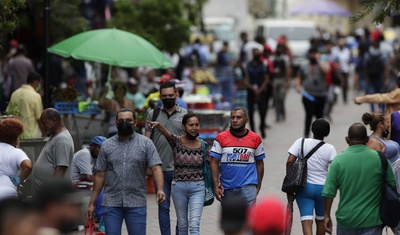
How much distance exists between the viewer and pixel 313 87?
19734 mm

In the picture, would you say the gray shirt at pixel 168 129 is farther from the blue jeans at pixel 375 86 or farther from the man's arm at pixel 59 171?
the blue jeans at pixel 375 86

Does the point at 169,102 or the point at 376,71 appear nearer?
the point at 169,102

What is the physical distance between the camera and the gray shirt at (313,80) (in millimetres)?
19750

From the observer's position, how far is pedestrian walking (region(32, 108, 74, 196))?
1054 centimetres

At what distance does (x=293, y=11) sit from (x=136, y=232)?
3915cm

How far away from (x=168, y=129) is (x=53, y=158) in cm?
138

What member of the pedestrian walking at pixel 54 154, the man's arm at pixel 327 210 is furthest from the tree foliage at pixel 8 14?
the man's arm at pixel 327 210

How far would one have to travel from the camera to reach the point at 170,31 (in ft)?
81.9

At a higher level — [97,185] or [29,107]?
[29,107]

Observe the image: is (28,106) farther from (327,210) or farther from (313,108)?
(313,108)

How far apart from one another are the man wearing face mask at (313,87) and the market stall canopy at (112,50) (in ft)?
13.3

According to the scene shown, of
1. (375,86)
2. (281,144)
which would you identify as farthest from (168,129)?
(375,86)

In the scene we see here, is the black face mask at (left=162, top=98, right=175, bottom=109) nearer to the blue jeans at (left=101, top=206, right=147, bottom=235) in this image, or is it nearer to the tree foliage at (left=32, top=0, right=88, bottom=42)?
the blue jeans at (left=101, top=206, right=147, bottom=235)

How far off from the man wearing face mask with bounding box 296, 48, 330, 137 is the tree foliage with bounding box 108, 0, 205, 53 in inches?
192
